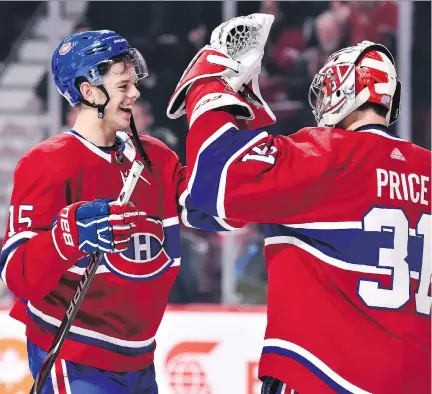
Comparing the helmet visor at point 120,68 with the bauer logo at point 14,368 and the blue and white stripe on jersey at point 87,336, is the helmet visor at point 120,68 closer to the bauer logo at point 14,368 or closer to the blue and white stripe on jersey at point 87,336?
the blue and white stripe on jersey at point 87,336

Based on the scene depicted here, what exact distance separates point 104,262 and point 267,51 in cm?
312

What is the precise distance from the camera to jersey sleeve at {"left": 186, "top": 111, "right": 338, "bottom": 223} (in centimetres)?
Answer: 191

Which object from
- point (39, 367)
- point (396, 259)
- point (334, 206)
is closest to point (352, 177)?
point (334, 206)

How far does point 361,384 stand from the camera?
197 centimetres

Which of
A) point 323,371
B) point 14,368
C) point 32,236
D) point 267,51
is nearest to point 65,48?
point 32,236

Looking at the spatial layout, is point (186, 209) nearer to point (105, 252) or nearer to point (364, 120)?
point (105, 252)

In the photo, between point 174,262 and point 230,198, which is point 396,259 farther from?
point 174,262

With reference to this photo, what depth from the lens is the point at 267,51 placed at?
5270mm

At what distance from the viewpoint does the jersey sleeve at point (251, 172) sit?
1.91 m

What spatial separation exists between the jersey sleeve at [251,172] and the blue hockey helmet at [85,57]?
505mm

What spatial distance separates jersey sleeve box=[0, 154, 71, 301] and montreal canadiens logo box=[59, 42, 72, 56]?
0.29 m

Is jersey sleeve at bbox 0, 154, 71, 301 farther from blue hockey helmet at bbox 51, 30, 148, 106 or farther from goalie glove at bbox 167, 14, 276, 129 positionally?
goalie glove at bbox 167, 14, 276, 129

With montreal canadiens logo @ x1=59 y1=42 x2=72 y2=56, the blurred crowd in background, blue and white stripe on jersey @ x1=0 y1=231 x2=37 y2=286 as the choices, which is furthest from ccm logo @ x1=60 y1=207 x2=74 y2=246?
the blurred crowd in background

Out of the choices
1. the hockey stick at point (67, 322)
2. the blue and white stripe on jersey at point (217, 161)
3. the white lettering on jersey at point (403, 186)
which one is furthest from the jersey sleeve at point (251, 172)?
the hockey stick at point (67, 322)
